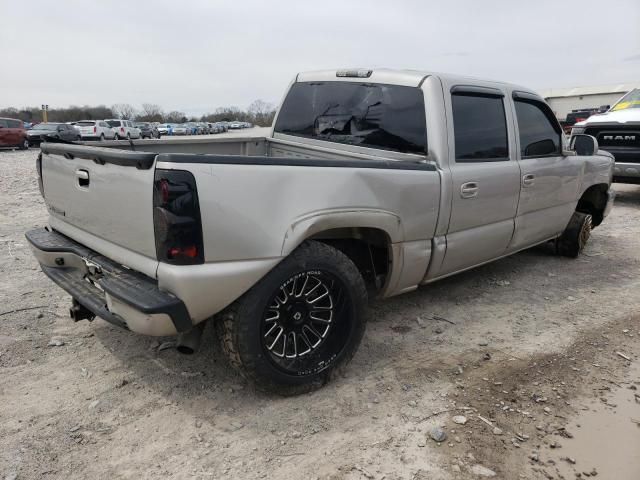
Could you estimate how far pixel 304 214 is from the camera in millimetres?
2699

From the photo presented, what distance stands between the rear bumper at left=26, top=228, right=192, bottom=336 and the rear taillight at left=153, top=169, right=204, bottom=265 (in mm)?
229

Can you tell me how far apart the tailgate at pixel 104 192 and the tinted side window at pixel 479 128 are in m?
2.27

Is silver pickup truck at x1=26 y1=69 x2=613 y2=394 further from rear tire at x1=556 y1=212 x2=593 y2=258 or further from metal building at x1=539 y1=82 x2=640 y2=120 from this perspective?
metal building at x1=539 y1=82 x2=640 y2=120

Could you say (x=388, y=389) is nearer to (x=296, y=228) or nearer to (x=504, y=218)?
(x=296, y=228)

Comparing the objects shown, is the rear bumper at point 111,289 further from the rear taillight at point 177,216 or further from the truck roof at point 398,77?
the truck roof at point 398,77

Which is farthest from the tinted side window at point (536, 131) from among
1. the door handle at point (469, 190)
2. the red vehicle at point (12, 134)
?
the red vehicle at point (12, 134)

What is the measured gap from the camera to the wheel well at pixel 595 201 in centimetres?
593

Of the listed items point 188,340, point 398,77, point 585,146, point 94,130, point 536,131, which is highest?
point 398,77

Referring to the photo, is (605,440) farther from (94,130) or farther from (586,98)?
(586,98)

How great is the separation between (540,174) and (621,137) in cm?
548

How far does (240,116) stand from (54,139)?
105623 mm

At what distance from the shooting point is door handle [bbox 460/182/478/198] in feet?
12.0

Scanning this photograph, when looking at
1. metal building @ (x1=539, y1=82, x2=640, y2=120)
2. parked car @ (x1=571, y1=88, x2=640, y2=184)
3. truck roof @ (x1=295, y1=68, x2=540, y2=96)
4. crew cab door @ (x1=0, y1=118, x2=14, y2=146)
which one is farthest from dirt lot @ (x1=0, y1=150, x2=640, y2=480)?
metal building @ (x1=539, y1=82, x2=640, y2=120)

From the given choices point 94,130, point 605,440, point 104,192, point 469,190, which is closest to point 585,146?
point 469,190
